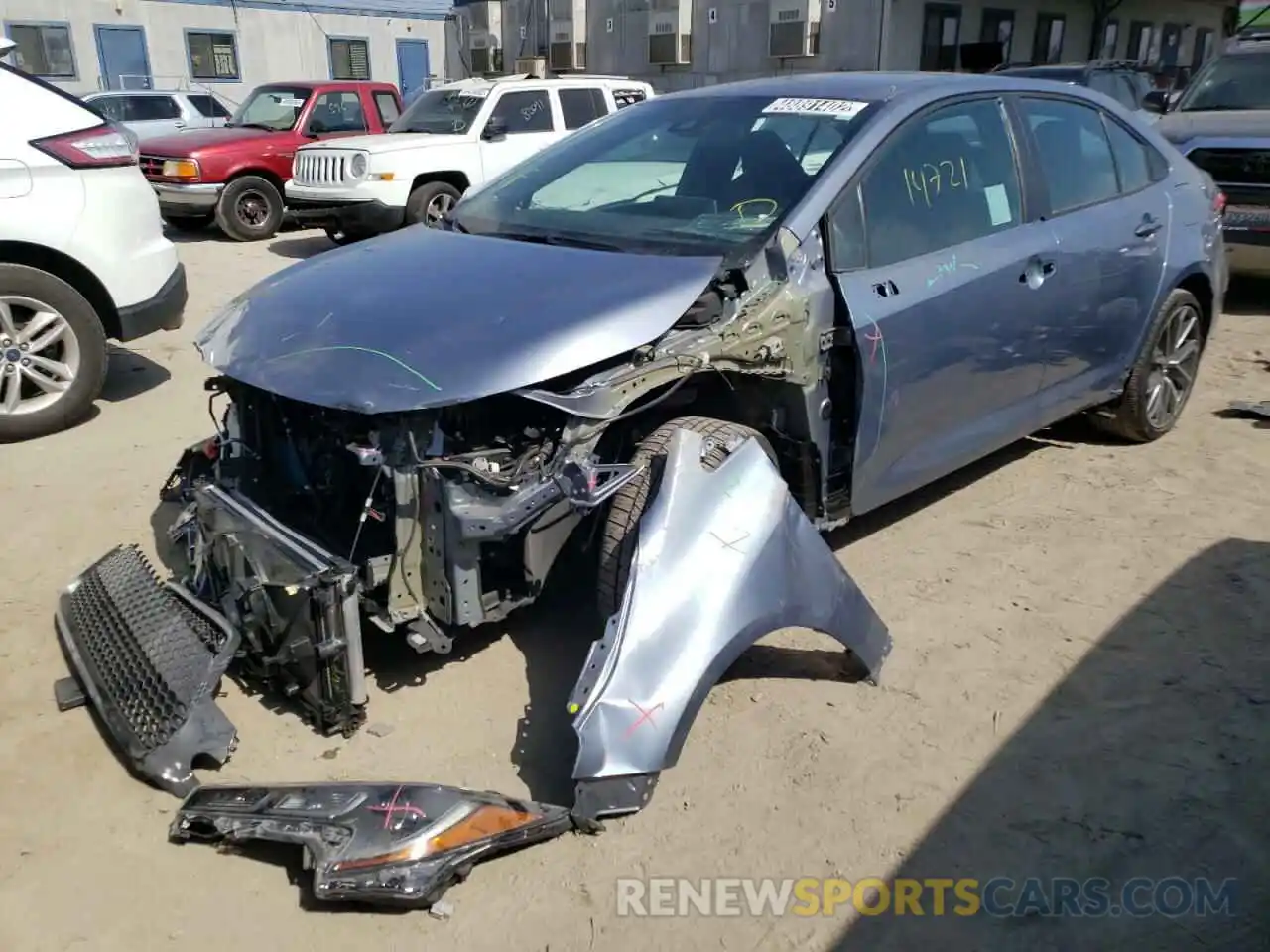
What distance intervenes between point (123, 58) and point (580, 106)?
1853 centimetres

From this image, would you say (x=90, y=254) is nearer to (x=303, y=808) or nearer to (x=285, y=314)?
(x=285, y=314)

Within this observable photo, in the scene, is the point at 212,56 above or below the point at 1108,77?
below

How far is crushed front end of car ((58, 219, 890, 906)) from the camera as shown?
2.70 meters

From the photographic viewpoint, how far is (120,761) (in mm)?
3029

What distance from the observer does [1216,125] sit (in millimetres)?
8945

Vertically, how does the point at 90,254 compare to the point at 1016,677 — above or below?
above

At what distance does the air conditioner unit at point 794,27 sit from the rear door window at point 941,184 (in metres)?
17.7

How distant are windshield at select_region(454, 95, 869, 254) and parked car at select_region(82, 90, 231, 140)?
1333 cm

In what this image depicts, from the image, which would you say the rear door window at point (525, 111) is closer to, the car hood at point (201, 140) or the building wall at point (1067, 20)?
the car hood at point (201, 140)

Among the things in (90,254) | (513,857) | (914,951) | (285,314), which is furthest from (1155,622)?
(90,254)

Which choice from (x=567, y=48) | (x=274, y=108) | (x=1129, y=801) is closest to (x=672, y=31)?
(x=567, y=48)

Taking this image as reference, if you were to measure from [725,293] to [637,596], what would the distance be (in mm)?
1091

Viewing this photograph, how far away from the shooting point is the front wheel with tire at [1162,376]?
508cm

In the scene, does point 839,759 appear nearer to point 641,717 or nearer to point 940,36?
point 641,717
